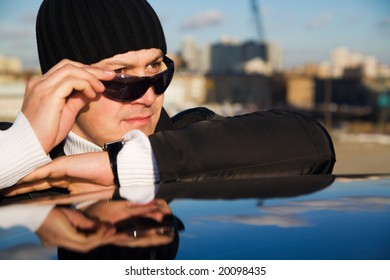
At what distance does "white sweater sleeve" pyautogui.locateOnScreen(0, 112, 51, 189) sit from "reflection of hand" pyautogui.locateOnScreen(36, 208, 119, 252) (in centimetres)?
67

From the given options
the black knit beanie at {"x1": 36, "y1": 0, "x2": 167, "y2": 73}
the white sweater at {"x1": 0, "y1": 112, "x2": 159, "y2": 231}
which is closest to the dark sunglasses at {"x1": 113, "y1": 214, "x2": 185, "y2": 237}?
the white sweater at {"x1": 0, "y1": 112, "x2": 159, "y2": 231}

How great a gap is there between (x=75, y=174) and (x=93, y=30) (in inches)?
51.1

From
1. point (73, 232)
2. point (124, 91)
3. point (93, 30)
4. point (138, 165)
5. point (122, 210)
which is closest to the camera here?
point (73, 232)

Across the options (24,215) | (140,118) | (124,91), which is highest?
(24,215)

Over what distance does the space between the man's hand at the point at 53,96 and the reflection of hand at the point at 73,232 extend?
796 millimetres

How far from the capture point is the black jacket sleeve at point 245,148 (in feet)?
6.20

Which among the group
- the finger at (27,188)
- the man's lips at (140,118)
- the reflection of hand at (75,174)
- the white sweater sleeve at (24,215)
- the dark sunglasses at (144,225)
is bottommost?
the man's lips at (140,118)

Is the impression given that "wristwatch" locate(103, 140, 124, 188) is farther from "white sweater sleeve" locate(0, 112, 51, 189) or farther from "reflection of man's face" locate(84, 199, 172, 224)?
"reflection of man's face" locate(84, 199, 172, 224)

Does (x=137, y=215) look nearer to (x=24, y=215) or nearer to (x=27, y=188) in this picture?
(x=24, y=215)

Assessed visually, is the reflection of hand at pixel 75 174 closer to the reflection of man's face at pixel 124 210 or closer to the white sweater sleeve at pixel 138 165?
the white sweater sleeve at pixel 138 165

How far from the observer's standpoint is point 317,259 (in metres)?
1.07

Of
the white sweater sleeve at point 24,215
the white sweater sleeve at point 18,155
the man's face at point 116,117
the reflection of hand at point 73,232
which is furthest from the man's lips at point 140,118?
the reflection of hand at point 73,232

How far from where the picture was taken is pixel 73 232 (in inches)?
46.2

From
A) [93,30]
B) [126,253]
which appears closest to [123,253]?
[126,253]
